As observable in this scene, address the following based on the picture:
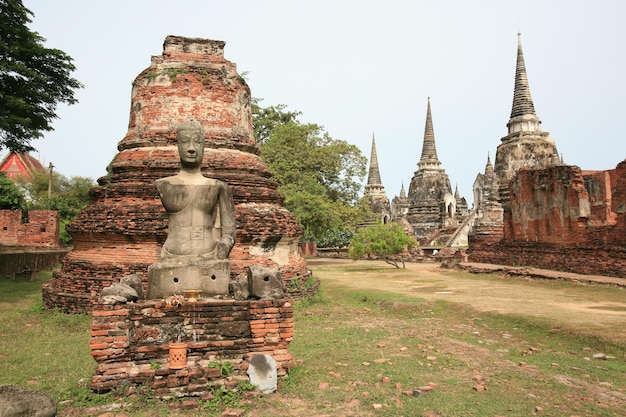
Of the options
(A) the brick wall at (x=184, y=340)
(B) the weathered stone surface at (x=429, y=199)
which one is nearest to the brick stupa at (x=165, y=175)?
(A) the brick wall at (x=184, y=340)

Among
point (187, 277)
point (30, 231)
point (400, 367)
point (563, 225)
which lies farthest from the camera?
point (30, 231)

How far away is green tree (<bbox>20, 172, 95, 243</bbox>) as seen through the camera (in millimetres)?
31031

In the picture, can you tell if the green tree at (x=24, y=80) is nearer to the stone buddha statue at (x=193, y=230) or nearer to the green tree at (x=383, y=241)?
the stone buddha statue at (x=193, y=230)

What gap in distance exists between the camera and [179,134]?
5.61 meters


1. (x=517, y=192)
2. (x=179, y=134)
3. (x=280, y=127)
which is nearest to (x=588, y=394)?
(x=179, y=134)

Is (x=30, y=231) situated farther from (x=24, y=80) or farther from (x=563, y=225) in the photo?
(x=563, y=225)

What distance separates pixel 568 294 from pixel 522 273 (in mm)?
3785

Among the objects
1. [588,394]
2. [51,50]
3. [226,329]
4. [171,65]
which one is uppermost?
[51,50]

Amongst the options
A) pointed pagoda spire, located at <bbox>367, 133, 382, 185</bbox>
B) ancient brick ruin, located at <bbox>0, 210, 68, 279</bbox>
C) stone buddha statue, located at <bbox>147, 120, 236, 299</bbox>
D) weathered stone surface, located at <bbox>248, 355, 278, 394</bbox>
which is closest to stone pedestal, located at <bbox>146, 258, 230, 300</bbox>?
stone buddha statue, located at <bbox>147, 120, 236, 299</bbox>

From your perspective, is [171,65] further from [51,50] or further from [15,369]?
[15,369]

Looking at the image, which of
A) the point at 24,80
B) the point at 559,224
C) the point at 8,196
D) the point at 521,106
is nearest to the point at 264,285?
the point at 24,80

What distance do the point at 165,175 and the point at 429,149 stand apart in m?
40.4

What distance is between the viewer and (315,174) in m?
24.8

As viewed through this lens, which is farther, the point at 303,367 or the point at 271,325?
the point at 303,367
